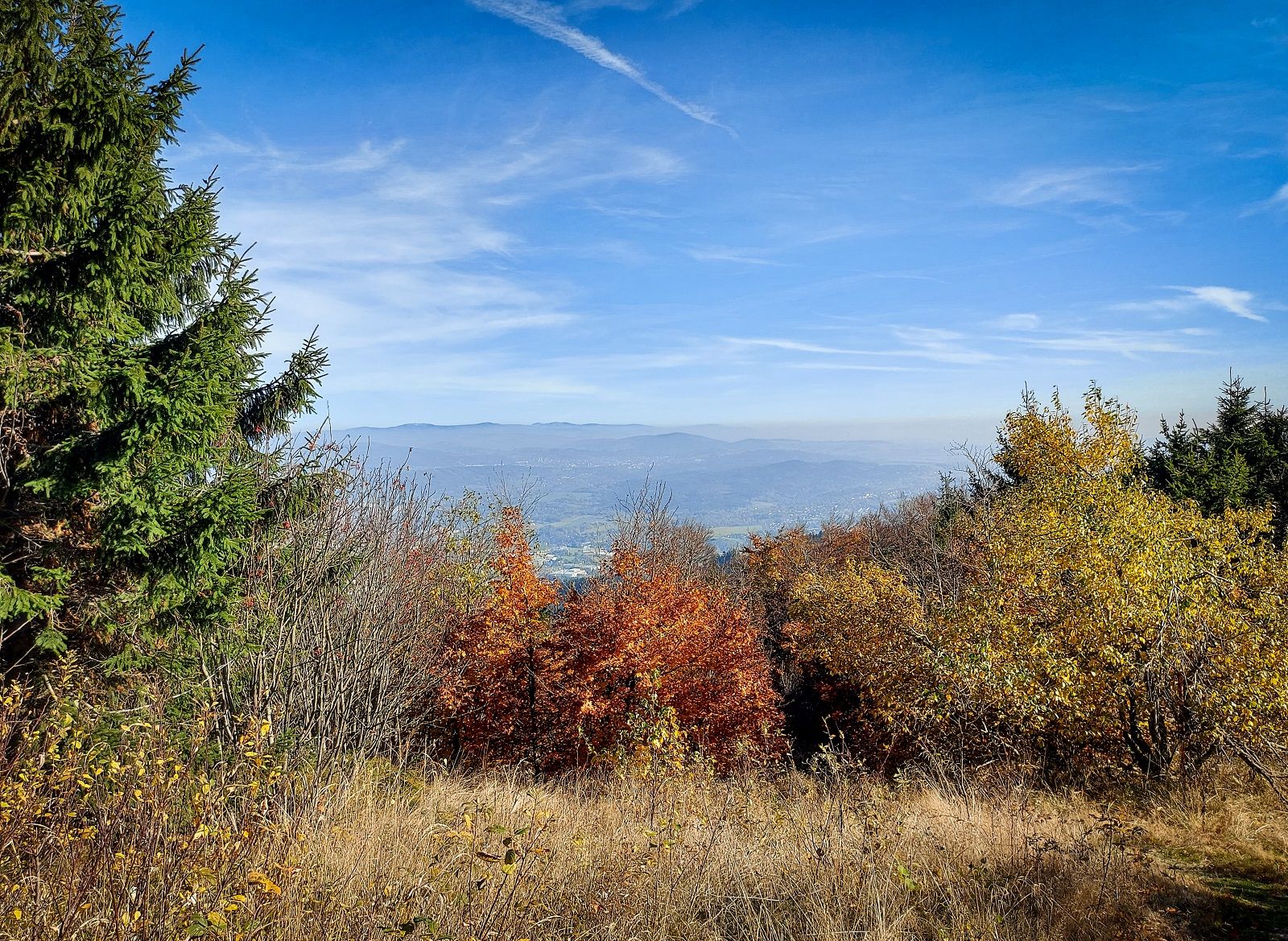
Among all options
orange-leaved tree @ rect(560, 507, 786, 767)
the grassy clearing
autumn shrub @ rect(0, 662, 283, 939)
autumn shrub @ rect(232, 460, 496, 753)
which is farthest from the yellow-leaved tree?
autumn shrub @ rect(0, 662, 283, 939)

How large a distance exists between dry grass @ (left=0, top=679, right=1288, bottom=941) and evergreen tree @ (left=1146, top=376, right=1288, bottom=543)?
934 inches

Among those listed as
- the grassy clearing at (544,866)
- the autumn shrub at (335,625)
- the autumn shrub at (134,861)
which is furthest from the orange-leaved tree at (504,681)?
the autumn shrub at (134,861)

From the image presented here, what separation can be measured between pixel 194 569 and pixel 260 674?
1444 mm

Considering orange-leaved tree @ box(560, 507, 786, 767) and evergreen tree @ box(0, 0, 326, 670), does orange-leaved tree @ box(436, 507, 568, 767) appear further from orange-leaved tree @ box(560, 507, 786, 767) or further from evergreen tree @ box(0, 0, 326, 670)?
evergreen tree @ box(0, 0, 326, 670)

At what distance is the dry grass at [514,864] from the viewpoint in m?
2.90

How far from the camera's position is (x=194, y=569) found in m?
7.43

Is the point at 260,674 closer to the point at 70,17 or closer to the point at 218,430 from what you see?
the point at 218,430

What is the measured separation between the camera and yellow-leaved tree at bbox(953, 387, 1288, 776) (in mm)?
8547

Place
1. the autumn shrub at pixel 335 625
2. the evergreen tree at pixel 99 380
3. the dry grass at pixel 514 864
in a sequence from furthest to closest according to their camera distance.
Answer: the autumn shrub at pixel 335 625, the evergreen tree at pixel 99 380, the dry grass at pixel 514 864

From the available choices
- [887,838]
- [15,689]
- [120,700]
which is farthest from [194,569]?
[887,838]

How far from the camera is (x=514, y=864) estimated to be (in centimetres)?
355

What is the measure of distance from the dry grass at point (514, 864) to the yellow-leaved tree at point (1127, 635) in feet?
7.74

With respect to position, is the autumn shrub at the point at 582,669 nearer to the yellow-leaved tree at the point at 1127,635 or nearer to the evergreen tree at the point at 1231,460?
the yellow-leaved tree at the point at 1127,635

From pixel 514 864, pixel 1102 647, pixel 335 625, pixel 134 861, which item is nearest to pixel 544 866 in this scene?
pixel 514 864
